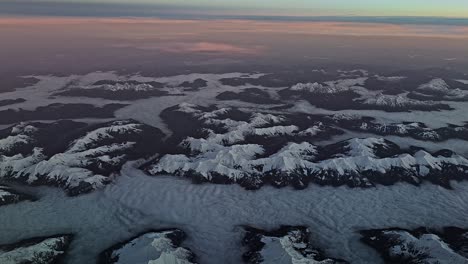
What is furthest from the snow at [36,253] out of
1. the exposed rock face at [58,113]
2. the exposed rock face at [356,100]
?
the exposed rock face at [356,100]

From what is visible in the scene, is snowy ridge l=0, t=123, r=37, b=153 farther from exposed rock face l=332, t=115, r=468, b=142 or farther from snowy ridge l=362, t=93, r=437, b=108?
snowy ridge l=362, t=93, r=437, b=108

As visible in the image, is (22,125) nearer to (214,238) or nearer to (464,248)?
(214,238)

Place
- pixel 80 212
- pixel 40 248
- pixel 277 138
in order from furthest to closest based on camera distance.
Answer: pixel 277 138 → pixel 80 212 → pixel 40 248

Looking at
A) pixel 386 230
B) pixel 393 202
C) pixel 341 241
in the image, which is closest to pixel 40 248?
pixel 341 241

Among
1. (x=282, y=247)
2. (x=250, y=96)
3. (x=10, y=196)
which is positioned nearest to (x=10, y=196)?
(x=10, y=196)

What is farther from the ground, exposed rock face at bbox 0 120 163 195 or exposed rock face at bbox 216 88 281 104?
exposed rock face at bbox 0 120 163 195

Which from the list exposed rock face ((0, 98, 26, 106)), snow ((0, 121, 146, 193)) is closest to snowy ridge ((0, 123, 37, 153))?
snow ((0, 121, 146, 193))
